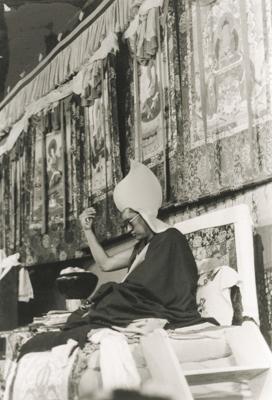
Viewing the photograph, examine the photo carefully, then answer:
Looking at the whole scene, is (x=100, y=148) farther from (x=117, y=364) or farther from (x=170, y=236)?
(x=117, y=364)

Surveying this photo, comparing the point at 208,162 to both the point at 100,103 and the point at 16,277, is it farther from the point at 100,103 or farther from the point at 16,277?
the point at 16,277

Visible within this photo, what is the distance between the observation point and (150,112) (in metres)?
2.86

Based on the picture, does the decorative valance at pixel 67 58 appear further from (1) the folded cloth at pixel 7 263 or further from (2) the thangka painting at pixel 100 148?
(1) the folded cloth at pixel 7 263

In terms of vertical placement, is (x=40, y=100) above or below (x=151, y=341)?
above

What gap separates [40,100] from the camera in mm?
3721

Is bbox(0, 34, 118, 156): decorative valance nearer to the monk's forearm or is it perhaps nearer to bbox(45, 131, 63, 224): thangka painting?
bbox(45, 131, 63, 224): thangka painting

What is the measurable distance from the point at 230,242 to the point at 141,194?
1.24 feet

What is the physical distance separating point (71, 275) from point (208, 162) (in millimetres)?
835

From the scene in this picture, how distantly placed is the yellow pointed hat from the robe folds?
203mm

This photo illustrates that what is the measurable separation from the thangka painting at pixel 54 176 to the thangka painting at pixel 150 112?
0.77 meters

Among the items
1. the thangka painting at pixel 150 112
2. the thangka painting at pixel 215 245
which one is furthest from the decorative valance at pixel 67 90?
the thangka painting at pixel 215 245

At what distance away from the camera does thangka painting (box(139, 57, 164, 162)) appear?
9.12 ft

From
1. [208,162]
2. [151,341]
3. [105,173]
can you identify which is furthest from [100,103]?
[151,341]

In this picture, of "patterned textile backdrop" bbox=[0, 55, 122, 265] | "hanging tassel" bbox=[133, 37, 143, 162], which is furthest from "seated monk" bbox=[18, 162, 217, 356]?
"patterned textile backdrop" bbox=[0, 55, 122, 265]
